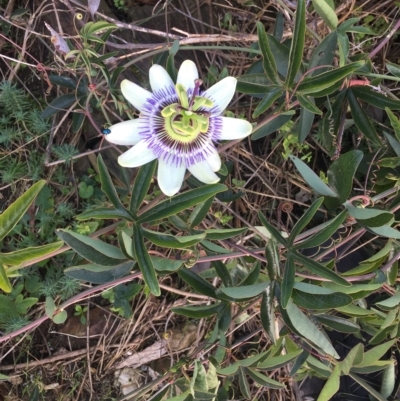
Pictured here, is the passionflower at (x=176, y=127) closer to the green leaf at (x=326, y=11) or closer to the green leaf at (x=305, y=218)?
the green leaf at (x=305, y=218)

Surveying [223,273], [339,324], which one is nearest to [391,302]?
[339,324]

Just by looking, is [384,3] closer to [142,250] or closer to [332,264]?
[332,264]

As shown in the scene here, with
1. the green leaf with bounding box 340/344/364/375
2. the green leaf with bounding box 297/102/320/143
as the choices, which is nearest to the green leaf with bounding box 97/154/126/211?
the green leaf with bounding box 297/102/320/143

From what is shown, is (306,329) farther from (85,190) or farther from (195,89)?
(85,190)

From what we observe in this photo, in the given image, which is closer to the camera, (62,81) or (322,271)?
(322,271)

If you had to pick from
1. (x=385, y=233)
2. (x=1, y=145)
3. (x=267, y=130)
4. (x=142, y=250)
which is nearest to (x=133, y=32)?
(x=1, y=145)

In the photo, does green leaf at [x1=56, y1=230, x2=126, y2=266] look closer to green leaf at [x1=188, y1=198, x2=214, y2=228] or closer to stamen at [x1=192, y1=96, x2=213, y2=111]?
green leaf at [x1=188, y1=198, x2=214, y2=228]
